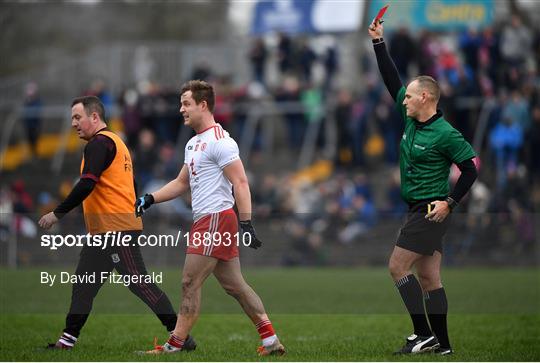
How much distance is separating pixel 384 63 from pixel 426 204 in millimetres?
1359

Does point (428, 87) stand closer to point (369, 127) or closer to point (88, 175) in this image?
point (88, 175)

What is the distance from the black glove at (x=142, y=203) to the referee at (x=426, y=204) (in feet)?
6.91

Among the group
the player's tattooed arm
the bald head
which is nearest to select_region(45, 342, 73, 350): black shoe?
the player's tattooed arm

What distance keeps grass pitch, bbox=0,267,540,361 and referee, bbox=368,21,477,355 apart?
1.14ft

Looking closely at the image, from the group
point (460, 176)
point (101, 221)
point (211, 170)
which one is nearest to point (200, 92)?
point (211, 170)

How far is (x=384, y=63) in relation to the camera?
390 inches

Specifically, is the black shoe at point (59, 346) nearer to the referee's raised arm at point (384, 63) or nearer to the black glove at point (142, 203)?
the black glove at point (142, 203)

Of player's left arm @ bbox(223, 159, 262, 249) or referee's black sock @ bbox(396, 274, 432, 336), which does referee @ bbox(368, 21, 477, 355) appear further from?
player's left arm @ bbox(223, 159, 262, 249)

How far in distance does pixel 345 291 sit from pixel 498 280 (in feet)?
13.9

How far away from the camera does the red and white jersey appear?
362 inches

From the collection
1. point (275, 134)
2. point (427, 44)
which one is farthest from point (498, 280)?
point (275, 134)

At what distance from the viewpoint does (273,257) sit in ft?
67.0

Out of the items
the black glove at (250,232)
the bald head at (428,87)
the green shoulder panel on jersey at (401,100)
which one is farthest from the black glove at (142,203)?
the bald head at (428,87)

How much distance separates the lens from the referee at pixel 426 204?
368 inches
